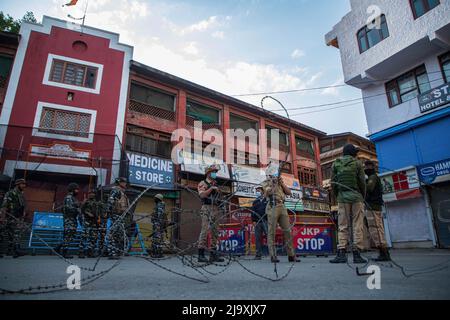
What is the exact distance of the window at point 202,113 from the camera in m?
19.7

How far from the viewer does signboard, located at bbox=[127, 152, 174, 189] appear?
1482 cm

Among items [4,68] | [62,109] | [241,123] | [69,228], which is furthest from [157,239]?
[241,123]

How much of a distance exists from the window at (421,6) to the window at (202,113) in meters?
12.9

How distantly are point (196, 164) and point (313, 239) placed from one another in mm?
9985

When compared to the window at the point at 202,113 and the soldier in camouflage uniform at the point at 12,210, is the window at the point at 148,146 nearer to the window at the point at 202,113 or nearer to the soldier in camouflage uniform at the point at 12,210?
the window at the point at 202,113

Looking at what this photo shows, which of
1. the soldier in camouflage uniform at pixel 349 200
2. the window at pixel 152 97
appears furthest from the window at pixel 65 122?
the soldier in camouflage uniform at pixel 349 200

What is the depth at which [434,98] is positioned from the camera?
1379 centimetres

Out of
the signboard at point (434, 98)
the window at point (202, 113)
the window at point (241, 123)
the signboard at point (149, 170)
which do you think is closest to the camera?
the signboard at point (434, 98)

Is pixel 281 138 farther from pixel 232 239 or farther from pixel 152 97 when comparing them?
pixel 232 239

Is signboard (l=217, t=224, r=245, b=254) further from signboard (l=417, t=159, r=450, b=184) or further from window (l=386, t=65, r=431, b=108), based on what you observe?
window (l=386, t=65, r=431, b=108)
